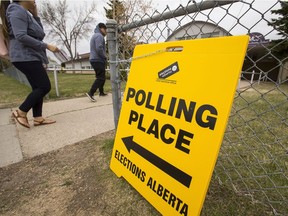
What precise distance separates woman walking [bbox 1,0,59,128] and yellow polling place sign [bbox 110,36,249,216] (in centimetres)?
159

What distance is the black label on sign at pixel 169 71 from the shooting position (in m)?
1.14

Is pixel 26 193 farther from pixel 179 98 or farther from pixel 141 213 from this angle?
pixel 179 98

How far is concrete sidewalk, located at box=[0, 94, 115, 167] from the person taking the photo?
2.11 meters

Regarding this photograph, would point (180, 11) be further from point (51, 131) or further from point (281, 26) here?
point (51, 131)

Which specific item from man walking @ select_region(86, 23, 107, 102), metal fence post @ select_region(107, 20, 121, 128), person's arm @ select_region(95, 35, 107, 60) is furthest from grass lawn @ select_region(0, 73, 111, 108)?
metal fence post @ select_region(107, 20, 121, 128)

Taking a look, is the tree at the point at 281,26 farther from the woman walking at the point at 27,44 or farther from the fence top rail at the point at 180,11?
the woman walking at the point at 27,44

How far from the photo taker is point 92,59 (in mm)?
4395

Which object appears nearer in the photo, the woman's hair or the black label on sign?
the black label on sign

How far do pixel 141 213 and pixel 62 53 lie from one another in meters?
2.20

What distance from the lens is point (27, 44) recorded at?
88.7 inches

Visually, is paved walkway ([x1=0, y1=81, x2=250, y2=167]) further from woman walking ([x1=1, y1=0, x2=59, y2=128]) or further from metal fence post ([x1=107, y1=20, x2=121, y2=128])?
metal fence post ([x1=107, y1=20, x2=121, y2=128])

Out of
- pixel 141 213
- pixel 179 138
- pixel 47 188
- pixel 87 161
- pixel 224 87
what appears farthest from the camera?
pixel 87 161

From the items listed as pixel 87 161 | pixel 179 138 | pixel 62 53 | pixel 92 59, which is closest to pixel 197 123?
pixel 179 138

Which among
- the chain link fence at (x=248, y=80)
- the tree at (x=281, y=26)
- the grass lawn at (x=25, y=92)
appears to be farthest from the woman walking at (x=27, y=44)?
the grass lawn at (x=25, y=92)
